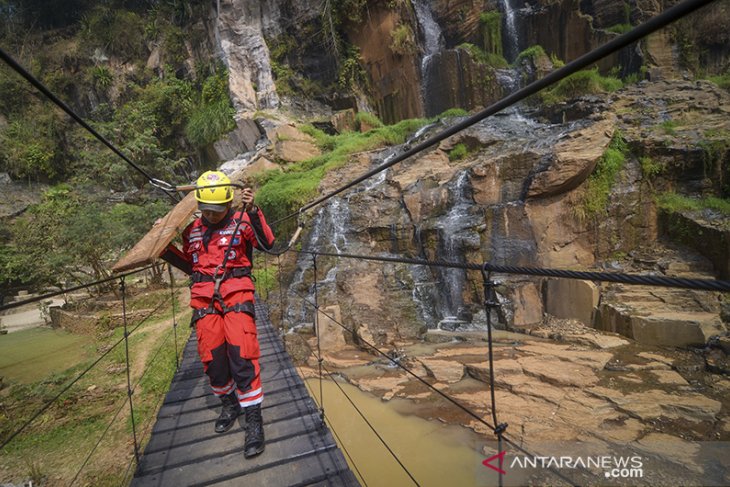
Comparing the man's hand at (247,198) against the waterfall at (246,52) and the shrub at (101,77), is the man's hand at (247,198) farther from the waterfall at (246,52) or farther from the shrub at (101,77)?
the shrub at (101,77)

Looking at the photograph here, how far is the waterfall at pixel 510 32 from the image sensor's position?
1519 centimetres

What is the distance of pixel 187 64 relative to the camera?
18.2 metres

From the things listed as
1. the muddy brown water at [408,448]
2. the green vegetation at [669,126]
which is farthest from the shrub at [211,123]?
the green vegetation at [669,126]

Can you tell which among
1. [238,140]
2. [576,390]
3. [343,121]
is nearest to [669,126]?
[576,390]

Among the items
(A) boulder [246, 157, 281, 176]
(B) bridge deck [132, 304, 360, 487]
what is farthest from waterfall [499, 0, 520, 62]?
(B) bridge deck [132, 304, 360, 487]

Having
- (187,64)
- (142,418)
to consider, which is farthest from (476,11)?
(142,418)

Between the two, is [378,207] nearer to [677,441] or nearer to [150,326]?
[150,326]

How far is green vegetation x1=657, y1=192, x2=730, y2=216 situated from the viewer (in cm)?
675

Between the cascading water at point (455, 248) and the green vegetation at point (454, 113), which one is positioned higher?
the green vegetation at point (454, 113)

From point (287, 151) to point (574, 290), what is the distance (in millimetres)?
Result: 11165

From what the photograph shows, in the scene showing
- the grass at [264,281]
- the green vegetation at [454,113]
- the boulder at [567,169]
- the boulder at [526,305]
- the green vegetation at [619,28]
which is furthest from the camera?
the green vegetation at [454,113]

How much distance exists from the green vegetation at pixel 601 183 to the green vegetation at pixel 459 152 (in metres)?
3.47

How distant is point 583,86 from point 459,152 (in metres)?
5.07

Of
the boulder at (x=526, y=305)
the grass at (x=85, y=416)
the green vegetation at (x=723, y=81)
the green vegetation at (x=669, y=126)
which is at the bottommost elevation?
the grass at (x=85, y=416)
